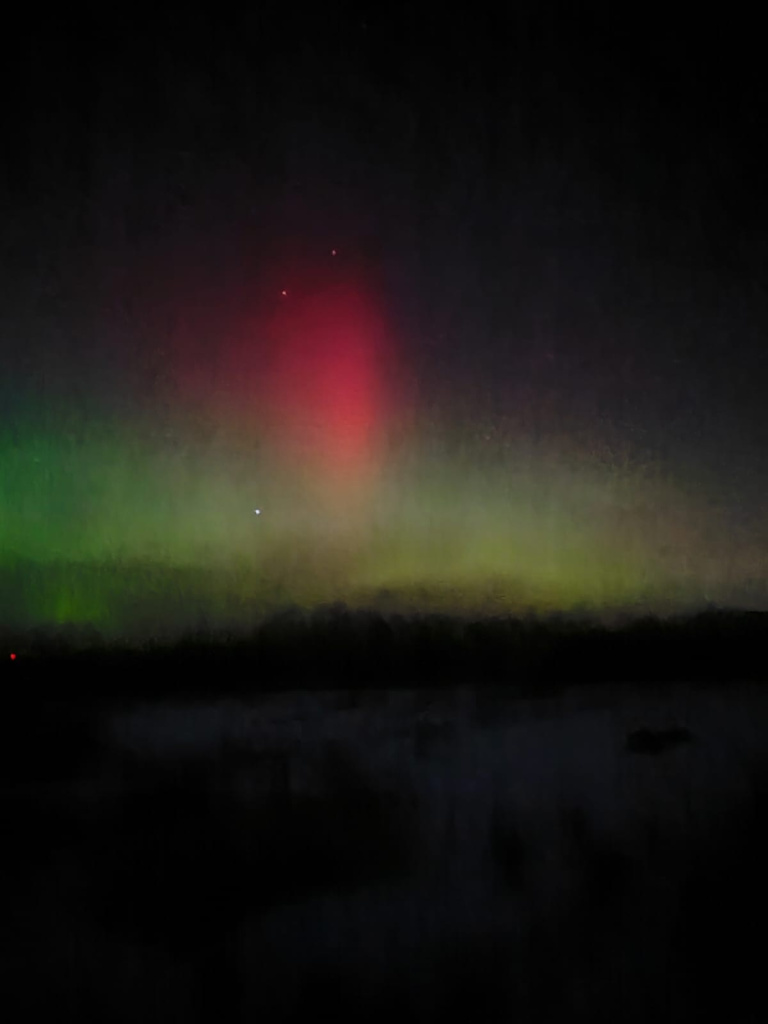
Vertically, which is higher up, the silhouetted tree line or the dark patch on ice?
the silhouetted tree line

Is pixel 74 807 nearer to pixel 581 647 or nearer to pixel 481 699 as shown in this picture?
pixel 481 699

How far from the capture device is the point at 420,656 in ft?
11.0

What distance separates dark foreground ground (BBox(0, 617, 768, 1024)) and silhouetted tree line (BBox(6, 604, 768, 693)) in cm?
2

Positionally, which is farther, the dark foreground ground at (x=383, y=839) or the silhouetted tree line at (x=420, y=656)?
the silhouetted tree line at (x=420, y=656)

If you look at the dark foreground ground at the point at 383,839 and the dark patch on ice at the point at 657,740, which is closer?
the dark foreground ground at the point at 383,839

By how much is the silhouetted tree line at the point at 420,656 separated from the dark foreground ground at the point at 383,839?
2cm

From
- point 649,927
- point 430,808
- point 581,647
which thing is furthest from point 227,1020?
point 581,647

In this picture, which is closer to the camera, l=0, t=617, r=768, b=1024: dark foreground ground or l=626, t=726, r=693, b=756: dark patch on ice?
l=0, t=617, r=768, b=1024: dark foreground ground

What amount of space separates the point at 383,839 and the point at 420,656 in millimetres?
993

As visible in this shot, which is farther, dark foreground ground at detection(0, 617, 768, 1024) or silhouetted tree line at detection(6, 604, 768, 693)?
silhouetted tree line at detection(6, 604, 768, 693)

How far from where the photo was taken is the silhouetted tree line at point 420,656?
3260mm

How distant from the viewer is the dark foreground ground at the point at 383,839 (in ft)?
6.25

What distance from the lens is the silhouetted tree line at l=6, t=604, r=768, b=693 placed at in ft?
10.7

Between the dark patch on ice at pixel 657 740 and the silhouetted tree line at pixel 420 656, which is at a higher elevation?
the silhouetted tree line at pixel 420 656
